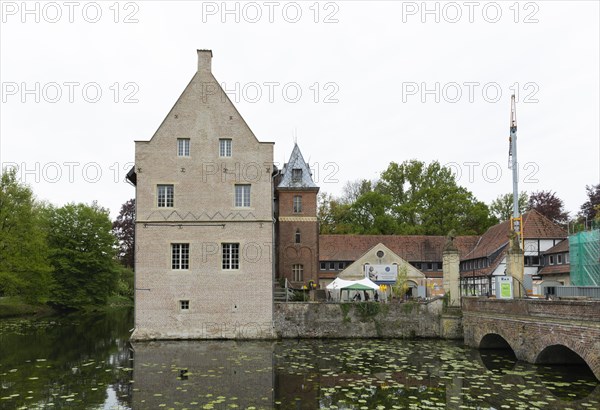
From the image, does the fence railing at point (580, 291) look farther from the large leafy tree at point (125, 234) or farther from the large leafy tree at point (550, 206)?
the large leafy tree at point (125, 234)

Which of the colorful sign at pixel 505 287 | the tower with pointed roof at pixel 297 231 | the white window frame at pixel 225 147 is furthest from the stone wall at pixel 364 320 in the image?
the tower with pointed roof at pixel 297 231

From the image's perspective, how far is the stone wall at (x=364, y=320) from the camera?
2623 centimetres

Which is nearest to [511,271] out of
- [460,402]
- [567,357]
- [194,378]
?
[567,357]

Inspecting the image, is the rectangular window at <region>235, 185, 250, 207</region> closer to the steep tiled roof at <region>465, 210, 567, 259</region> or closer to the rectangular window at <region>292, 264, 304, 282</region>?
the rectangular window at <region>292, 264, 304, 282</region>

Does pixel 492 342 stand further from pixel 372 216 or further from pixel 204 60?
pixel 372 216

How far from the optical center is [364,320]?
87.4 feet

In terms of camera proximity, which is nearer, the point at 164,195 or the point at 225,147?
the point at 164,195

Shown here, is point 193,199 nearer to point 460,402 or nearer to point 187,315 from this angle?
point 187,315

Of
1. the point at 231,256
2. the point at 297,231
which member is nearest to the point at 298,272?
the point at 297,231

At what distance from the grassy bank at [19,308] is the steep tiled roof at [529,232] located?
119 feet

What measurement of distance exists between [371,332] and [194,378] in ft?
42.7

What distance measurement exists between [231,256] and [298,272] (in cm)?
1125

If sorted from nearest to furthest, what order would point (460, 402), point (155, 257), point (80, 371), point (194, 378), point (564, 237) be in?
point (460, 402) → point (194, 378) → point (80, 371) → point (155, 257) → point (564, 237)

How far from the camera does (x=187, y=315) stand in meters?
25.5
